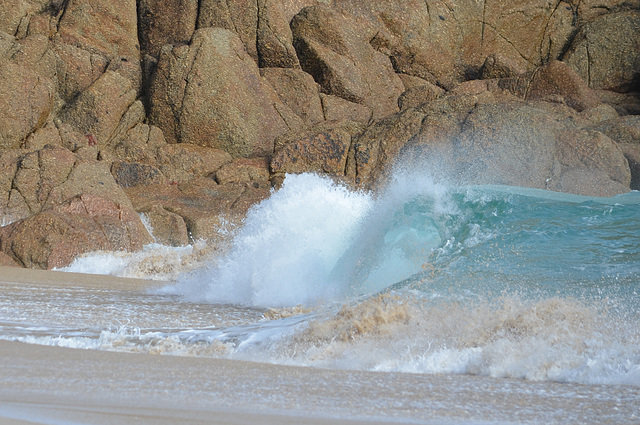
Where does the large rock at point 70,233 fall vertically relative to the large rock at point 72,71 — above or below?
below

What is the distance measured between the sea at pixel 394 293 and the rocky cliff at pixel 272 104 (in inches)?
98.9

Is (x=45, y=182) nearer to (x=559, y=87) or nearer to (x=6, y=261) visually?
(x=6, y=261)

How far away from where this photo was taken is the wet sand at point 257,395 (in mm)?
2070

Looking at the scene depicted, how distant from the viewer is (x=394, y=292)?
4.68 m

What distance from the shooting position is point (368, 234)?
7.35m

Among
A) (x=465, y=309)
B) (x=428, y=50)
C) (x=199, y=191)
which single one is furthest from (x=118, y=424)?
(x=428, y=50)

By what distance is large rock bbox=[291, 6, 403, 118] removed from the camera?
16.9 meters

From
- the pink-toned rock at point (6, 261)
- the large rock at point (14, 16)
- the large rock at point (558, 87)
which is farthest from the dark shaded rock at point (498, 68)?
the pink-toned rock at point (6, 261)

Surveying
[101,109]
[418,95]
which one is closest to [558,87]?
[418,95]

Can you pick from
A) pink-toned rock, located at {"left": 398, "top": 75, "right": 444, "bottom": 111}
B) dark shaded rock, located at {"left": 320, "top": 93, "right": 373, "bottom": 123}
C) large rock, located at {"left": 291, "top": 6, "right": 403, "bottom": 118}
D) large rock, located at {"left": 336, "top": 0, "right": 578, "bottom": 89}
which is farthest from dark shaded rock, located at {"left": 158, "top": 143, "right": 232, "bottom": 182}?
large rock, located at {"left": 336, "top": 0, "right": 578, "bottom": 89}

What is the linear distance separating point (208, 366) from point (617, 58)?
18.3m

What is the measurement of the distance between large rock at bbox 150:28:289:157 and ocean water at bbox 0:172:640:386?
18.6 ft

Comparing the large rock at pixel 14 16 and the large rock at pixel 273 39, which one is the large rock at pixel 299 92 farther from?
the large rock at pixel 14 16

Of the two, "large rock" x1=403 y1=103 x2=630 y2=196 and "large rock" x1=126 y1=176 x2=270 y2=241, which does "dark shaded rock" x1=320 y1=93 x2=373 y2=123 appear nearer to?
"large rock" x1=126 y1=176 x2=270 y2=241
